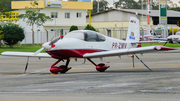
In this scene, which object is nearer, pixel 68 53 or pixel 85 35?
pixel 68 53

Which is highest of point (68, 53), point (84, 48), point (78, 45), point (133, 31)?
point (133, 31)

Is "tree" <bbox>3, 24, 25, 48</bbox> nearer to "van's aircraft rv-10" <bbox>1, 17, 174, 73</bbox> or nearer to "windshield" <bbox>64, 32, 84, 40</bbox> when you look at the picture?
"van's aircraft rv-10" <bbox>1, 17, 174, 73</bbox>

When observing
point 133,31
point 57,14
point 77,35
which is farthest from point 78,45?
point 57,14

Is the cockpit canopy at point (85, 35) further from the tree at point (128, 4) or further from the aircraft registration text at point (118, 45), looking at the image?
the tree at point (128, 4)

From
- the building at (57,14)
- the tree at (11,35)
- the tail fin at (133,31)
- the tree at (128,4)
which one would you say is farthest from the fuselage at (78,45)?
the tree at (128,4)

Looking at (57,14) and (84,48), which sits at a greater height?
(57,14)

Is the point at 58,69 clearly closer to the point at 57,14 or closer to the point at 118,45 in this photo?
the point at 118,45

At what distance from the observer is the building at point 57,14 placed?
199 feet

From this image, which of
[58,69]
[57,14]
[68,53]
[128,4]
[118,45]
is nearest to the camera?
[68,53]

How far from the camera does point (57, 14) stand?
6384cm

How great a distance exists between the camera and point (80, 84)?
32.2ft

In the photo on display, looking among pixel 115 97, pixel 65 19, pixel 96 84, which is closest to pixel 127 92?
pixel 115 97

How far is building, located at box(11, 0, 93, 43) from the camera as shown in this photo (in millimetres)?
60625

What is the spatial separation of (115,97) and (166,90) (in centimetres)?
174
